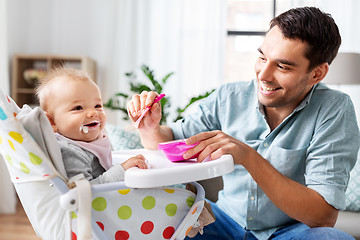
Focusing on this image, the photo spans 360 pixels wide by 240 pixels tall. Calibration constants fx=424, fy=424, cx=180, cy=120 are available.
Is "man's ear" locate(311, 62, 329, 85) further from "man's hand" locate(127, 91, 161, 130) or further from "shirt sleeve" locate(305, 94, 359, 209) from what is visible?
"man's hand" locate(127, 91, 161, 130)

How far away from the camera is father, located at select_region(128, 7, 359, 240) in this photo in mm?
1271

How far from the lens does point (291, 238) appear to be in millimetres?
1358

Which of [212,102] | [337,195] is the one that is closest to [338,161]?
[337,195]

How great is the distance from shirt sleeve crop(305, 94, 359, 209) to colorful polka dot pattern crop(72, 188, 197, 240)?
0.48 metres

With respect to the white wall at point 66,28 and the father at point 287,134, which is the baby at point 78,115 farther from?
the white wall at point 66,28

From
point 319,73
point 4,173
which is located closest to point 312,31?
point 319,73

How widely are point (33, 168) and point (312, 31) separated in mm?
1000

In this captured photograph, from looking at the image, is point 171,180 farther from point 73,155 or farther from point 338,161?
point 338,161

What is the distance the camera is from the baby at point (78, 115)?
3.87ft

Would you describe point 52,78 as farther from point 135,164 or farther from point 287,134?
point 287,134

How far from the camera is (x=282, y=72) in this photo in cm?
145

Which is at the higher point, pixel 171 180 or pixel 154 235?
pixel 171 180

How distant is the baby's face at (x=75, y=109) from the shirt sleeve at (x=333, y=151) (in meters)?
0.69

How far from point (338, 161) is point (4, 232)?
8.16 ft
